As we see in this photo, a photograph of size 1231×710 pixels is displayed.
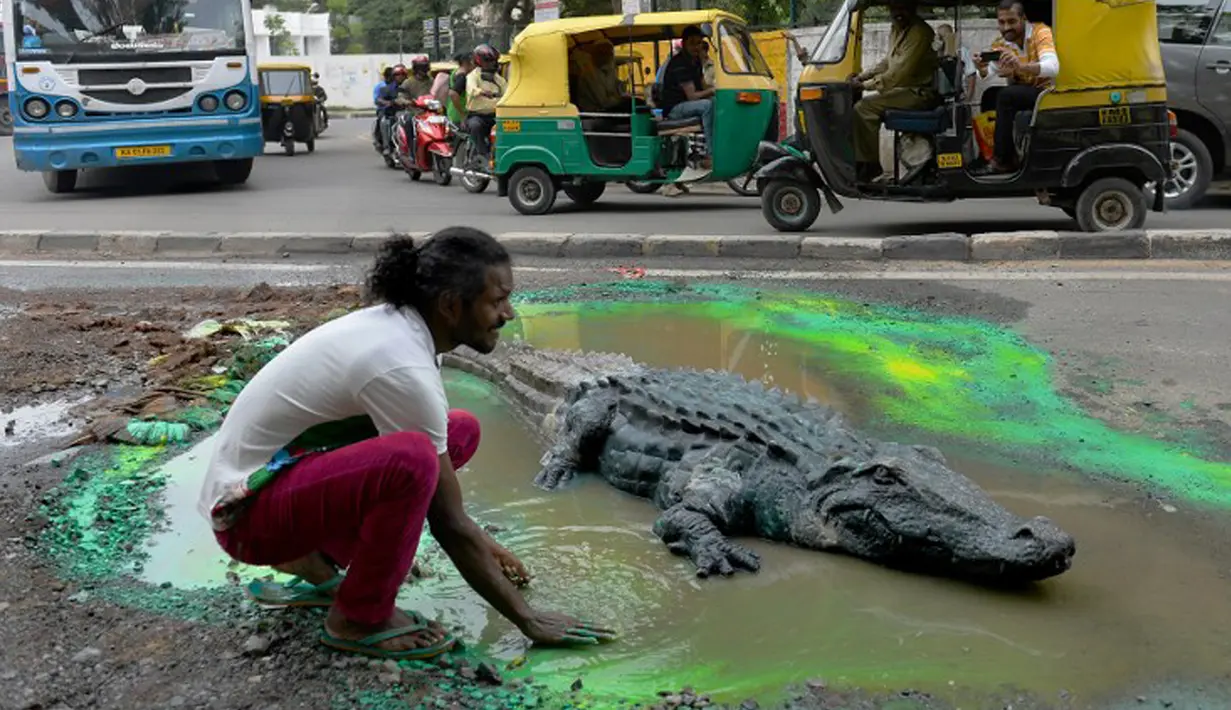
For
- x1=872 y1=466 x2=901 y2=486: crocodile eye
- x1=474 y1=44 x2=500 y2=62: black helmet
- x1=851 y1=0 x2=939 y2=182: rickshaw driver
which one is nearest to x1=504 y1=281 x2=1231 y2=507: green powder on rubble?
x1=872 y1=466 x2=901 y2=486: crocodile eye

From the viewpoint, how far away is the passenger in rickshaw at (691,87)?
12141 millimetres

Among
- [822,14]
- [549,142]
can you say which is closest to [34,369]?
[549,142]

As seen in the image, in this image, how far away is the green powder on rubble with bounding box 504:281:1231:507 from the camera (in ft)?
15.5

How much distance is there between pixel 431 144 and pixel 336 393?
14241mm

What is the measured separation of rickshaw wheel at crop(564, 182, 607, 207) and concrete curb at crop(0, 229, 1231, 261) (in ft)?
7.97

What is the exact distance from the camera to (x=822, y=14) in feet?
69.4

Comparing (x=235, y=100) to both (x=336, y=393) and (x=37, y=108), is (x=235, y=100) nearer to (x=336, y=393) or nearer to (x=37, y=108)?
(x=37, y=108)

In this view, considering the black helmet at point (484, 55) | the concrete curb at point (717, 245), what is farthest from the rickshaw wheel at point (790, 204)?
the black helmet at point (484, 55)

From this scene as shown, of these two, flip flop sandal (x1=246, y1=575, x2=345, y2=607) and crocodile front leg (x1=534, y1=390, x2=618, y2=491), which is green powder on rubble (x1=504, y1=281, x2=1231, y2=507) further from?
flip flop sandal (x1=246, y1=575, x2=345, y2=607)

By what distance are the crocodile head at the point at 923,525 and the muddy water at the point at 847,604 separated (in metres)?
0.08

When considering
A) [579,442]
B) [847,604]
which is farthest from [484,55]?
[847,604]

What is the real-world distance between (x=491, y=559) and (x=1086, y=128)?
8.06m

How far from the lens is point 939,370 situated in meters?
6.10

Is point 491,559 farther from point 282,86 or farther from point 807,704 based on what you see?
point 282,86
